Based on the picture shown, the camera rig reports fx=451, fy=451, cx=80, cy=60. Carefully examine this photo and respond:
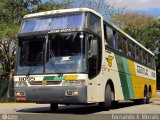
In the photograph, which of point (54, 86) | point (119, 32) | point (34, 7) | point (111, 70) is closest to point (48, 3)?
point (34, 7)

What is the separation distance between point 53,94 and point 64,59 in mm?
1262

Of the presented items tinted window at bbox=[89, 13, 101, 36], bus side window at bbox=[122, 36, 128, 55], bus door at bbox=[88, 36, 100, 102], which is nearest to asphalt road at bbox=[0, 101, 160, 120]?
bus door at bbox=[88, 36, 100, 102]

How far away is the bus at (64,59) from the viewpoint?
1538 centimetres

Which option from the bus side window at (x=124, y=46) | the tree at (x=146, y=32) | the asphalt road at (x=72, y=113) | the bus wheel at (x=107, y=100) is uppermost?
the tree at (x=146, y=32)

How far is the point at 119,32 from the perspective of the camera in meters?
20.5

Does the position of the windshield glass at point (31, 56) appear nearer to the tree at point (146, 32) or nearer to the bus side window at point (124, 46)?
the bus side window at point (124, 46)

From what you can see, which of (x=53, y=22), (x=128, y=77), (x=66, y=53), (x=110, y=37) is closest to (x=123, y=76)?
(x=128, y=77)

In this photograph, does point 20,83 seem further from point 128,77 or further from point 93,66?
point 128,77

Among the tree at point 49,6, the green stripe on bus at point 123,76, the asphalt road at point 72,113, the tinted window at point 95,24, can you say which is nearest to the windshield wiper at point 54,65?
the asphalt road at point 72,113

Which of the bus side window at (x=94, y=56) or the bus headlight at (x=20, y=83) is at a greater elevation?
the bus side window at (x=94, y=56)

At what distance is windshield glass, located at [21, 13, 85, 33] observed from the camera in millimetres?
16094

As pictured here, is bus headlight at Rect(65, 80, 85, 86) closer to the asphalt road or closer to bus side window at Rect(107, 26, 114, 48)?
the asphalt road

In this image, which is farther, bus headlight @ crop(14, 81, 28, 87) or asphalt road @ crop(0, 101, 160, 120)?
bus headlight @ crop(14, 81, 28, 87)

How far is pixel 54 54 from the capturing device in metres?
15.8
